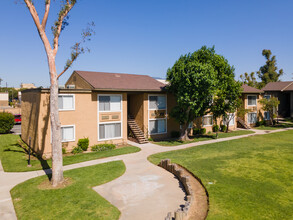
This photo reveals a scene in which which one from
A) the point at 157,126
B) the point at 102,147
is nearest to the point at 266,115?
Result: the point at 157,126

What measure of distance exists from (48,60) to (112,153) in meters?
9.92

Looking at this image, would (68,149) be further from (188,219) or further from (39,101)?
(188,219)

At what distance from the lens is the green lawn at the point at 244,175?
9375 millimetres

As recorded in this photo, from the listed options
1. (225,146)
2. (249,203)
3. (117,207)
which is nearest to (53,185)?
(117,207)

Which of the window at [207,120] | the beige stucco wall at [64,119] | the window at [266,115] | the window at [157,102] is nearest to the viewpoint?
the beige stucco wall at [64,119]

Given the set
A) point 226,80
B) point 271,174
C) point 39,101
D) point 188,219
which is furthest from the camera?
point 226,80

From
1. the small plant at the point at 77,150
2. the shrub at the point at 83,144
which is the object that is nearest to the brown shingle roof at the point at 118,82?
the shrub at the point at 83,144

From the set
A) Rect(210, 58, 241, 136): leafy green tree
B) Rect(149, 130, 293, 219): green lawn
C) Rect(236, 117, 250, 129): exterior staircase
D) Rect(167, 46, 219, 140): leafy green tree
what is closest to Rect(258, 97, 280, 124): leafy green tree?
Rect(236, 117, 250, 129): exterior staircase

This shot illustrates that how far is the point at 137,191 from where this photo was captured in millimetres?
11797

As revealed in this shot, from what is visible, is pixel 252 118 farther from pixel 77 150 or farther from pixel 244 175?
pixel 77 150

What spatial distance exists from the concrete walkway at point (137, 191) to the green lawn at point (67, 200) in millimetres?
412

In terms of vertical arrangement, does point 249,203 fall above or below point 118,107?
below

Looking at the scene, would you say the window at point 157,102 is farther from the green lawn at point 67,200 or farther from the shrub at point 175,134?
the green lawn at point 67,200

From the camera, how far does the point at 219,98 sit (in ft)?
84.4
